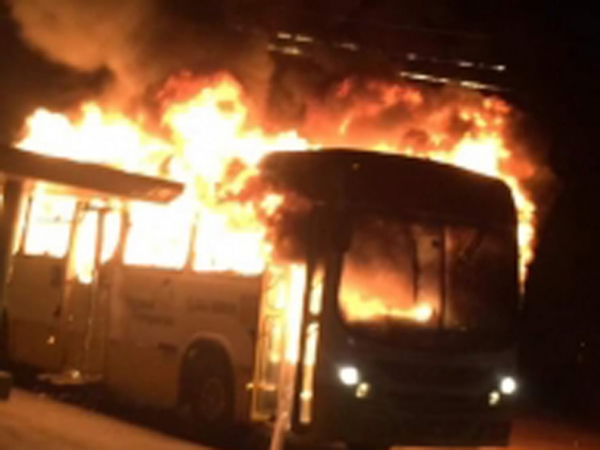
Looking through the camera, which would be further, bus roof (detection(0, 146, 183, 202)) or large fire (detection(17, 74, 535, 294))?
large fire (detection(17, 74, 535, 294))

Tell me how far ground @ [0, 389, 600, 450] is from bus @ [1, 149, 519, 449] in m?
0.64

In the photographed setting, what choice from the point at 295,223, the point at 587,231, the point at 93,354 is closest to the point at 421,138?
the point at 295,223

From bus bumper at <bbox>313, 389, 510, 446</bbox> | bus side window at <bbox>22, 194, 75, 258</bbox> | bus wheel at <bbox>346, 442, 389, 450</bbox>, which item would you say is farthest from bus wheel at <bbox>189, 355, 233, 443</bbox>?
bus side window at <bbox>22, 194, 75, 258</bbox>

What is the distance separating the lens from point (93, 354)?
43.3ft

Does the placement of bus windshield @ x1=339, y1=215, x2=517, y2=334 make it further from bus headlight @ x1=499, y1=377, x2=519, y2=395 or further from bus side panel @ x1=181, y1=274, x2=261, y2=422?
bus side panel @ x1=181, y1=274, x2=261, y2=422

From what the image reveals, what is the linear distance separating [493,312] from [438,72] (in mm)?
7588

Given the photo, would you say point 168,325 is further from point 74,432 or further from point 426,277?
point 426,277

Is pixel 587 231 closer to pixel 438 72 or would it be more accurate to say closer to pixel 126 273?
pixel 438 72

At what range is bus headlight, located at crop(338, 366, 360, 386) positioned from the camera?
949cm

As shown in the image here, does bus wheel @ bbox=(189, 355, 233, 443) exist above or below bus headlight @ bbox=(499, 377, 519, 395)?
below

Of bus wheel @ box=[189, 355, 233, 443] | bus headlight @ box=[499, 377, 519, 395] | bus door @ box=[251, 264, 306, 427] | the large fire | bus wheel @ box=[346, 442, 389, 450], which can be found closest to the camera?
bus wheel @ box=[346, 442, 389, 450]

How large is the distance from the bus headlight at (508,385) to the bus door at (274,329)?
218cm

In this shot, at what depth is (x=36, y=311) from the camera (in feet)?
47.7

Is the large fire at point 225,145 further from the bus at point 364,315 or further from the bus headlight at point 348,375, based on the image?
the bus headlight at point 348,375
